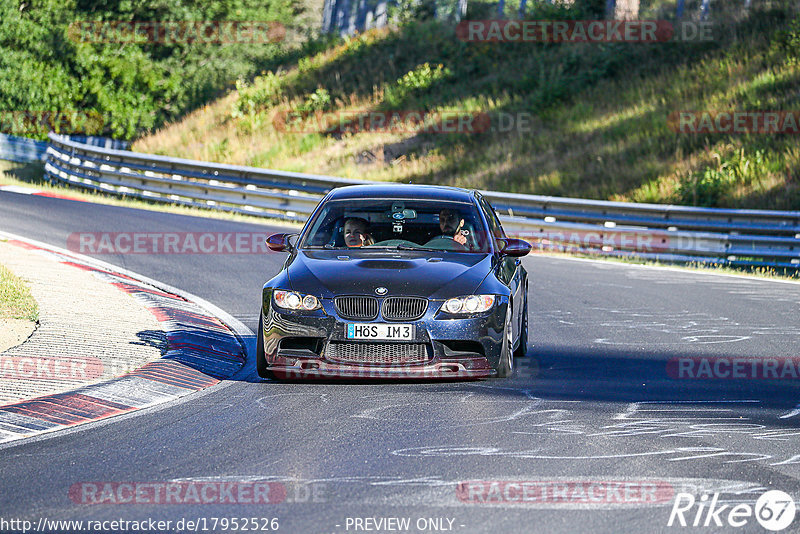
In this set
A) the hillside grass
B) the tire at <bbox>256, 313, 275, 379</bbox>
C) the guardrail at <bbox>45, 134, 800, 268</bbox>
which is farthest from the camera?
the hillside grass

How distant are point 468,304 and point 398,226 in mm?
1803

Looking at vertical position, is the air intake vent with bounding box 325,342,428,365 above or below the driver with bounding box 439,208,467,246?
below

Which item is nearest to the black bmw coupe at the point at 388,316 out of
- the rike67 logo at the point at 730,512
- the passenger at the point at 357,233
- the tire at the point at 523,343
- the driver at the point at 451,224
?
the passenger at the point at 357,233

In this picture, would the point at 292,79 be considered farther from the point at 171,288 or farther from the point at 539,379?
the point at 539,379

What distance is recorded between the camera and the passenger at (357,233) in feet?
32.4

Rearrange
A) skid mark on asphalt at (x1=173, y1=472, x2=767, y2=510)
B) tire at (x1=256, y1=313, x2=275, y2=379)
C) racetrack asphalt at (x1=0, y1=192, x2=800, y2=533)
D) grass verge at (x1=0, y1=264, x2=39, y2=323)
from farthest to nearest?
1. grass verge at (x1=0, y1=264, x2=39, y2=323)
2. tire at (x1=256, y1=313, x2=275, y2=379)
3. skid mark on asphalt at (x1=173, y1=472, x2=767, y2=510)
4. racetrack asphalt at (x1=0, y1=192, x2=800, y2=533)

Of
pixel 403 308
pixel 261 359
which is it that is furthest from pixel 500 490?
pixel 261 359

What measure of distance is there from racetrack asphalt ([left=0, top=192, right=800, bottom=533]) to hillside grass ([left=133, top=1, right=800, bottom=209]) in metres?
14.6

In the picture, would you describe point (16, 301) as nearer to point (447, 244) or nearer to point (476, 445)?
point (447, 244)

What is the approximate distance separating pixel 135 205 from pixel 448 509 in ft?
72.1

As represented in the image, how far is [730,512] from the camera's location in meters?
5.38

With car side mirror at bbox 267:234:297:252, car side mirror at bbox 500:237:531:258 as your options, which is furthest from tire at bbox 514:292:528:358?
car side mirror at bbox 267:234:297:252

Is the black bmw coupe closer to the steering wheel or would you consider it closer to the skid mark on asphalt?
the steering wheel

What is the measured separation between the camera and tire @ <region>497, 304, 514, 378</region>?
8.79 m
